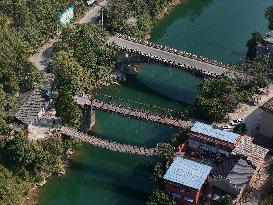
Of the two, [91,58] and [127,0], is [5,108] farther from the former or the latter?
[127,0]

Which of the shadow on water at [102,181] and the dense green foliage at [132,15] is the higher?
the dense green foliage at [132,15]

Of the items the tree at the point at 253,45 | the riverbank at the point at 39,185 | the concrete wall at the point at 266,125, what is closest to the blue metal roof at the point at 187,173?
the concrete wall at the point at 266,125

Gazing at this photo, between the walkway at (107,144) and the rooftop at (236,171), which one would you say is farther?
the walkway at (107,144)

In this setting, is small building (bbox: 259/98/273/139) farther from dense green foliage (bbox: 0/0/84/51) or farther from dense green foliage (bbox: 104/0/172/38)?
dense green foliage (bbox: 0/0/84/51)

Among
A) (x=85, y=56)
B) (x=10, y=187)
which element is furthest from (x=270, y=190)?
(x=85, y=56)

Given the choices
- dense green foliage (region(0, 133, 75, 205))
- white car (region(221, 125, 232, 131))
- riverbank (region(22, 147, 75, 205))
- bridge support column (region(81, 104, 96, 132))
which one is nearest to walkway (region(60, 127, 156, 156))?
dense green foliage (region(0, 133, 75, 205))

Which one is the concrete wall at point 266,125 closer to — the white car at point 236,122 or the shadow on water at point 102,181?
the white car at point 236,122
